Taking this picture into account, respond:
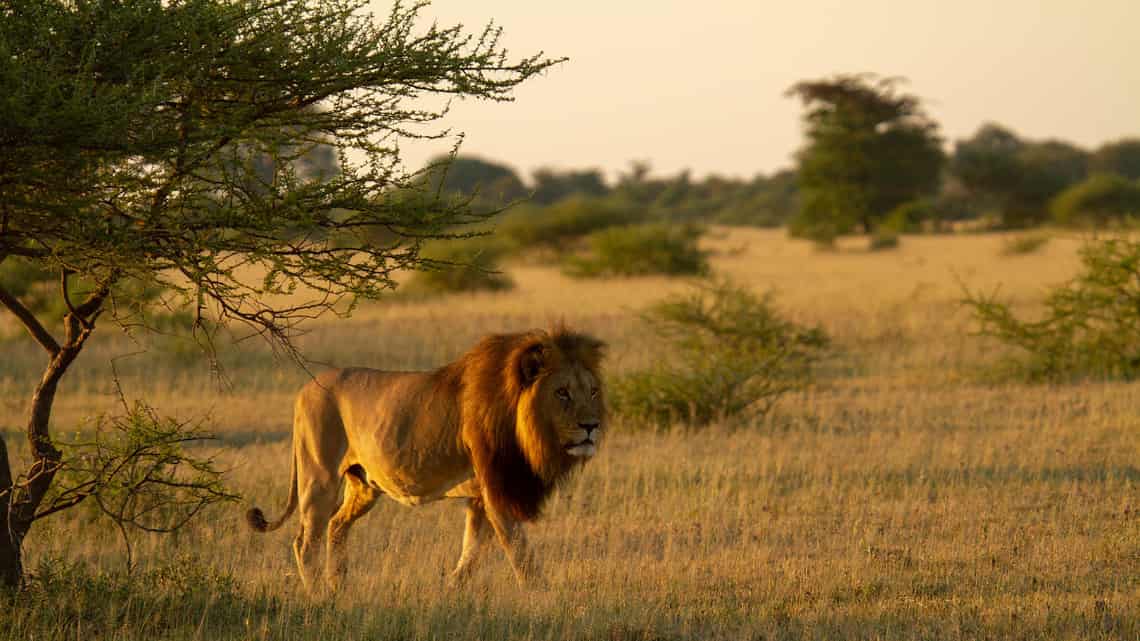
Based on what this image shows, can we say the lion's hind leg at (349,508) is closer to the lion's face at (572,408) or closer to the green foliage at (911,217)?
the lion's face at (572,408)

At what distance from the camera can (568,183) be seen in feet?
345

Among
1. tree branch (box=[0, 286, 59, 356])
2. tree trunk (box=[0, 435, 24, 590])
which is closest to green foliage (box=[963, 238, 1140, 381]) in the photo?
tree branch (box=[0, 286, 59, 356])

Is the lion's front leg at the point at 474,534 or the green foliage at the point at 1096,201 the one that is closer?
the lion's front leg at the point at 474,534

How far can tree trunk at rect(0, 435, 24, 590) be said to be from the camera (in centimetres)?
676

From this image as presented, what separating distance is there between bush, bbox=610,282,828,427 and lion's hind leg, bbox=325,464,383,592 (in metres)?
6.36

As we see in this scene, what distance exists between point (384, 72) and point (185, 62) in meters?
1.04

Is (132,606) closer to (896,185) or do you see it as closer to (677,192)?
(896,185)

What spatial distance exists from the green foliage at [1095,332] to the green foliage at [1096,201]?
1792 inches

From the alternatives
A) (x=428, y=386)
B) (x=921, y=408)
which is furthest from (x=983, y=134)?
(x=428, y=386)

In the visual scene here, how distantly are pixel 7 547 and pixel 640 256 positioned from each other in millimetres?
33937

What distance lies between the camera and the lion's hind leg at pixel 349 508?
26.6 ft

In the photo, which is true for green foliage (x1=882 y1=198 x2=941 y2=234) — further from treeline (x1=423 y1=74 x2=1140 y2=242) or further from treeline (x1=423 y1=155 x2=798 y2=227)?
treeline (x1=423 y1=155 x2=798 y2=227)

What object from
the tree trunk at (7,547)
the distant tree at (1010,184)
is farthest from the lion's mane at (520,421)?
the distant tree at (1010,184)

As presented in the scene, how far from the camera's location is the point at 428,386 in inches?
312
